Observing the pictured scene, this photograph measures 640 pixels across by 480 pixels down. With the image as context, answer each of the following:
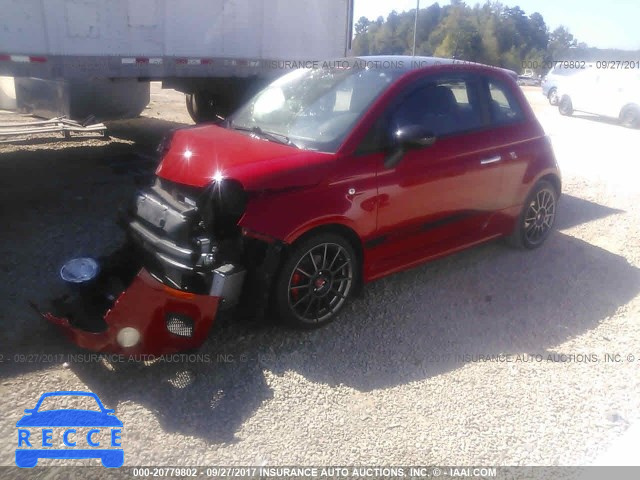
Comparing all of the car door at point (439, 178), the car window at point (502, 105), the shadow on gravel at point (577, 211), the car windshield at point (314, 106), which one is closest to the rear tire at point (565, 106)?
the shadow on gravel at point (577, 211)

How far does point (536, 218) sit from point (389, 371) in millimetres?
2690

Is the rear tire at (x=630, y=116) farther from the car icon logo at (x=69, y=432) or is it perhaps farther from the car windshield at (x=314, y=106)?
the car icon logo at (x=69, y=432)

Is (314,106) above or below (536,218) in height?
above

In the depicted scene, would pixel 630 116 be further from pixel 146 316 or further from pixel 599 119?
pixel 146 316

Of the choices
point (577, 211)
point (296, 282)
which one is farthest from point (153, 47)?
point (577, 211)

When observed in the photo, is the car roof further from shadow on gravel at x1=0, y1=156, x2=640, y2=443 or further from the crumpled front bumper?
the crumpled front bumper

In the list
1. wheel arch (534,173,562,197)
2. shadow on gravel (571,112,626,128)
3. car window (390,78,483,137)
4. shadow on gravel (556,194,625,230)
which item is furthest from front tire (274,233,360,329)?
shadow on gravel (571,112,626,128)

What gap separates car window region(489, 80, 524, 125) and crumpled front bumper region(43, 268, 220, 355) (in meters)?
3.03

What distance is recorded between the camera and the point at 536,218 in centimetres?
522

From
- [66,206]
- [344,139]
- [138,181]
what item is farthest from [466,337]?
[66,206]

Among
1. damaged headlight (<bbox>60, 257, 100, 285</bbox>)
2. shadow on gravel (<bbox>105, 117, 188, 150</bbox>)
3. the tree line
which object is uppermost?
the tree line

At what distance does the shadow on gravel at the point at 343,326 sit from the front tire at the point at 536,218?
15 centimetres

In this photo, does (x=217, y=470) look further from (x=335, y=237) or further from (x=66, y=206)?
(x=66, y=206)

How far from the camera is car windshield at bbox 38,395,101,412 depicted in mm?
2920
